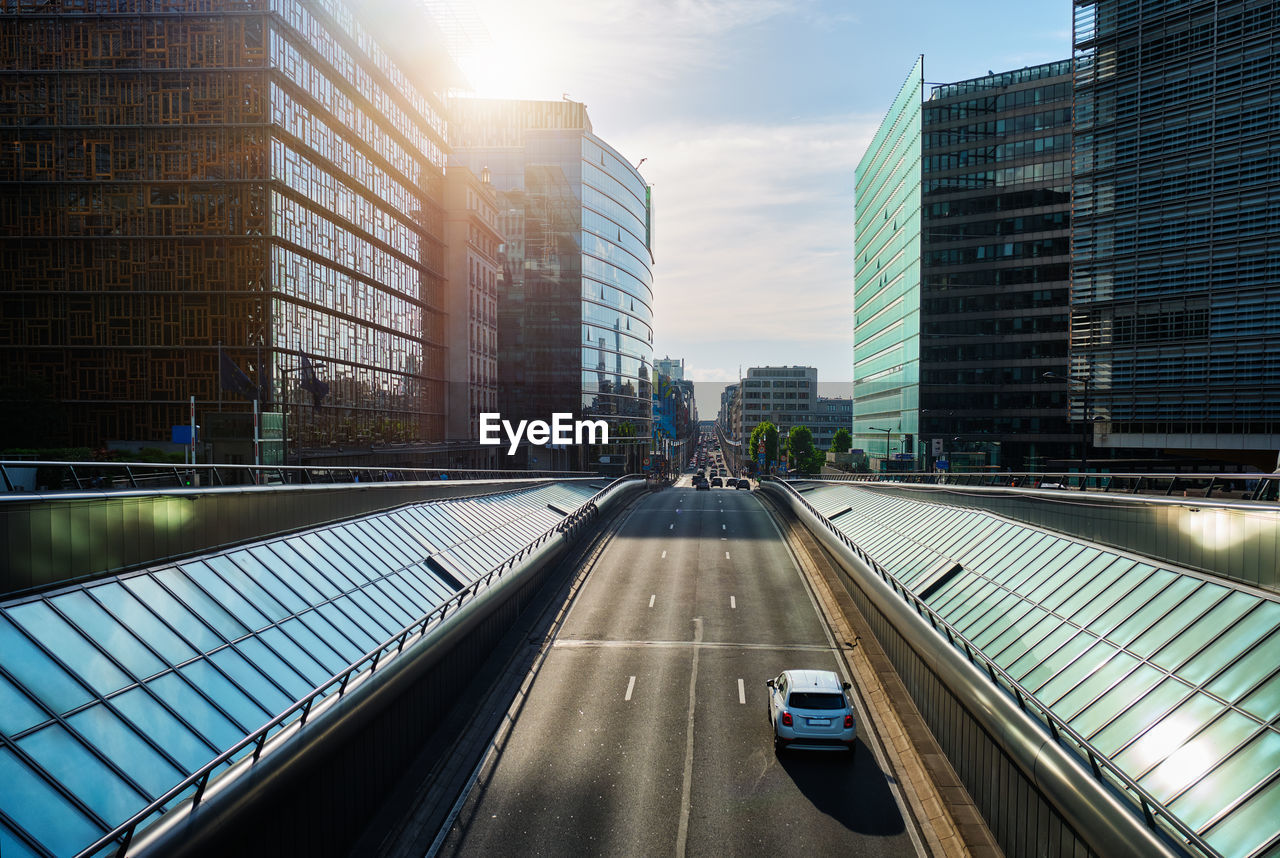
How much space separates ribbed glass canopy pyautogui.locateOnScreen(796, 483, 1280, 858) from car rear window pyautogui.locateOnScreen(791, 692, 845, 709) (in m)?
3.33

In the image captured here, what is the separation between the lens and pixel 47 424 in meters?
48.2

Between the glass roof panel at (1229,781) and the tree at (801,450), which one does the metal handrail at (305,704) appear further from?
the tree at (801,450)

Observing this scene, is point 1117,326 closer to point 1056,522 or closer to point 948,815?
point 1056,522

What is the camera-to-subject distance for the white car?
17328 mm

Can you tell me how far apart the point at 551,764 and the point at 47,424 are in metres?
47.9

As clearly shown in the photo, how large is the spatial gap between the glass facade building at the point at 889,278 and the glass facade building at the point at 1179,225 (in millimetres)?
33387

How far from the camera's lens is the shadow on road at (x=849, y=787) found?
14781 millimetres

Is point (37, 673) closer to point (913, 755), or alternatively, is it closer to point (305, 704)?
point (305, 704)

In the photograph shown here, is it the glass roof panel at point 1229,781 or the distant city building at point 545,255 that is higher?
the distant city building at point 545,255

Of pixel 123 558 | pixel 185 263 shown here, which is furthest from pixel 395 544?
pixel 185 263

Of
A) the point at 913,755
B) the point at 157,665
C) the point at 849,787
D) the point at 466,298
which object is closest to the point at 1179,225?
the point at 913,755

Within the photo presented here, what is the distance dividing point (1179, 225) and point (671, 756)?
A: 55713 mm

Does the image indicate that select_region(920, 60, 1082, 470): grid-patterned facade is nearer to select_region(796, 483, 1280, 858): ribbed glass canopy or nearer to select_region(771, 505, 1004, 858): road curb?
select_region(771, 505, 1004, 858): road curb

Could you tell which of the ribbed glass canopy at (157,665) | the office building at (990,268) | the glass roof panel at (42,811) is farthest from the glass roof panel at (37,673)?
the office building at (990,268)
